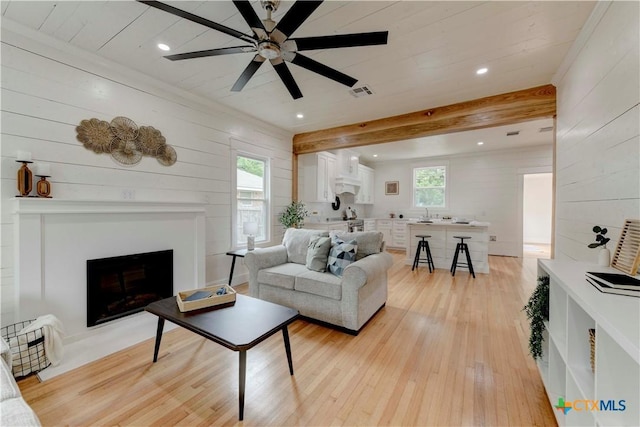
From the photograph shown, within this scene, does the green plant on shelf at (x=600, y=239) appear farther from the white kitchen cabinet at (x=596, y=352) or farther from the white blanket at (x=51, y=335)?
the white blanket at (x=51, y=335)

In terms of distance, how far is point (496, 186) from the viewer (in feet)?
21.5

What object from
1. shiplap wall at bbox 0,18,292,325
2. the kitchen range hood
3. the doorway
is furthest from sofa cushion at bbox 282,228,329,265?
the doorway

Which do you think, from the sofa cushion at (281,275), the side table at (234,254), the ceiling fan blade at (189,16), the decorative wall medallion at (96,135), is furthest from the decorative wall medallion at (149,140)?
the sofa cushion at (281,275)

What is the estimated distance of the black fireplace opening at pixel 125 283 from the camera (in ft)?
8.18

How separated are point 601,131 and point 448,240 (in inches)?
144

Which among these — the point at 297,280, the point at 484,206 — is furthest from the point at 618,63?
the point at 484,206

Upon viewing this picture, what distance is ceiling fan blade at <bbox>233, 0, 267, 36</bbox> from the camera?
57.6 inches

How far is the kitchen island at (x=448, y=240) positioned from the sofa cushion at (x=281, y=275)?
3367mm

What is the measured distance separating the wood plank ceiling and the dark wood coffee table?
227 cm

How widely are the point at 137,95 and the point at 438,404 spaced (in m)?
4.02

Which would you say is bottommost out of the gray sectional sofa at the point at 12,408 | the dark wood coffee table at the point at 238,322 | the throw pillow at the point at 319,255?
the dark wood coffee table at the point at 238,322

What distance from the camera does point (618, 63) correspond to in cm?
162

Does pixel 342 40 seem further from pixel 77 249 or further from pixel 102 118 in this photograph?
pixel 77 249

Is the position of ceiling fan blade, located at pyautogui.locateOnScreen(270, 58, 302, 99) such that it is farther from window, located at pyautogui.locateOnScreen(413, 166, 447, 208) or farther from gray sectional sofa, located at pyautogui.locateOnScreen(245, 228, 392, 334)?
window, located at pyautogui.locateOnScreen(413, 166, 447, 208)
